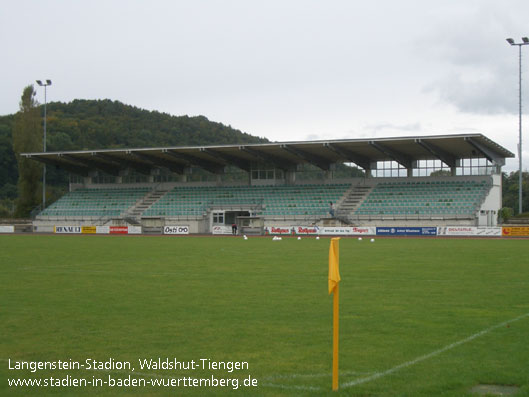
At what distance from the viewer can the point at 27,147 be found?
87.2 meters

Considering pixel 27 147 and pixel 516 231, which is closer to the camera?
pixel 516 231

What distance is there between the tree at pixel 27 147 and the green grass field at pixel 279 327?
68.5 m

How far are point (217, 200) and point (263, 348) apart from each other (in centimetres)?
6250

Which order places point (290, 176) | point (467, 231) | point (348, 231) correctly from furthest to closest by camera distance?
point (290, 176), point (348, 231), point (467, 231)

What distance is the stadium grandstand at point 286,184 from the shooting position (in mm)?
60219

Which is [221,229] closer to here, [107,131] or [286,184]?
[286,184]

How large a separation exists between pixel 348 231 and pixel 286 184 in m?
17.2

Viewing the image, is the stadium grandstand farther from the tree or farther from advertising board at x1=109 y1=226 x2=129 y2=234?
the tree

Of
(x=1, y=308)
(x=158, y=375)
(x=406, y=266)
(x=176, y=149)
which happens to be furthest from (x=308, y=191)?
(x=158, y=375)

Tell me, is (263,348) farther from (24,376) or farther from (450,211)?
(450,211)

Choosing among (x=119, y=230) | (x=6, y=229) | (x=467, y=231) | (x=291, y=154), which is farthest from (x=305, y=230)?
Result: (x=6, y=229)

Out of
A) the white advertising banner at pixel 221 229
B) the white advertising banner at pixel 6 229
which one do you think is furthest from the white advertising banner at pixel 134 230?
the white advertising banner at pixel 6 229

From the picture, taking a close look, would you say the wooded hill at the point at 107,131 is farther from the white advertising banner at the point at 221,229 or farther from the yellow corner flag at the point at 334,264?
the yellow corner flag at the point at 334,264

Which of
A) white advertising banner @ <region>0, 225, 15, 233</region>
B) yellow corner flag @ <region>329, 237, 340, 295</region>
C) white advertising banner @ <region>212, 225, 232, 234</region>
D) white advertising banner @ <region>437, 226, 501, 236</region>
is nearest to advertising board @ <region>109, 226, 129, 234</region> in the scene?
white advertising banner @ <region>212, 225, 232, 234</region>
